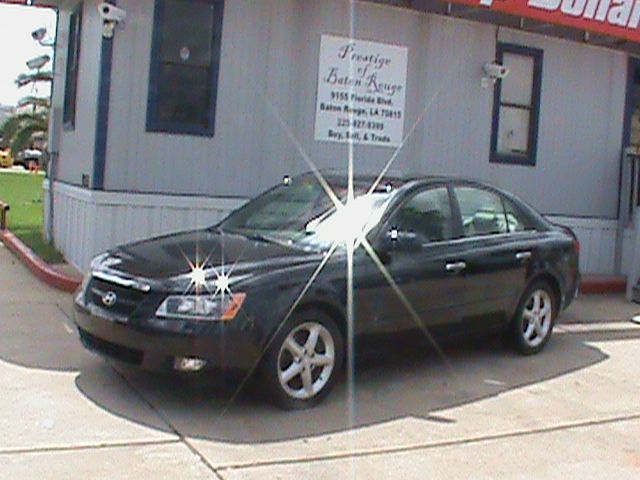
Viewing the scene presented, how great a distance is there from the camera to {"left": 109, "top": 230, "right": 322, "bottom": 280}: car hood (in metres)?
5.52

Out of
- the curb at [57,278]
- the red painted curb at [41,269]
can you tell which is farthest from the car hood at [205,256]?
the curb at [57,278]

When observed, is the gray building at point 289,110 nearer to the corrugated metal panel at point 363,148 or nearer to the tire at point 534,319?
the corrugated metal panel at point 363,148

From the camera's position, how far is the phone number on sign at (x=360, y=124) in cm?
1029

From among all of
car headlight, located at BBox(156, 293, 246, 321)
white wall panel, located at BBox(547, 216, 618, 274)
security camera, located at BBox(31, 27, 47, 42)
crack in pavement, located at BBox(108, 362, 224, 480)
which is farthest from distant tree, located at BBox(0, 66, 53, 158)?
car headlight, located at BBox(156, 293, 246, 321)

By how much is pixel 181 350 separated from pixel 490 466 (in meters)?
2.00

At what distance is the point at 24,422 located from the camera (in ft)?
16.4

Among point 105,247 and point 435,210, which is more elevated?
point 435,210

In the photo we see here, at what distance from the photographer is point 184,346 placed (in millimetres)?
5176

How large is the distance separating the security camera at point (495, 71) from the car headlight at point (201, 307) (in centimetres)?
688

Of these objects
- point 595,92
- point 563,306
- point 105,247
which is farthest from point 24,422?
point 595,92

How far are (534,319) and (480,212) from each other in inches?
46.1

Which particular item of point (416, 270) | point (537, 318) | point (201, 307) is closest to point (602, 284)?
Answer: point (537, 318)

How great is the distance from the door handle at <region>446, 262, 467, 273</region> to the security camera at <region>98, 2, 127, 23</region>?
4.73 meters

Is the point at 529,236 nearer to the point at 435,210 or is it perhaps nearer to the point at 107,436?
the point at 435,210
